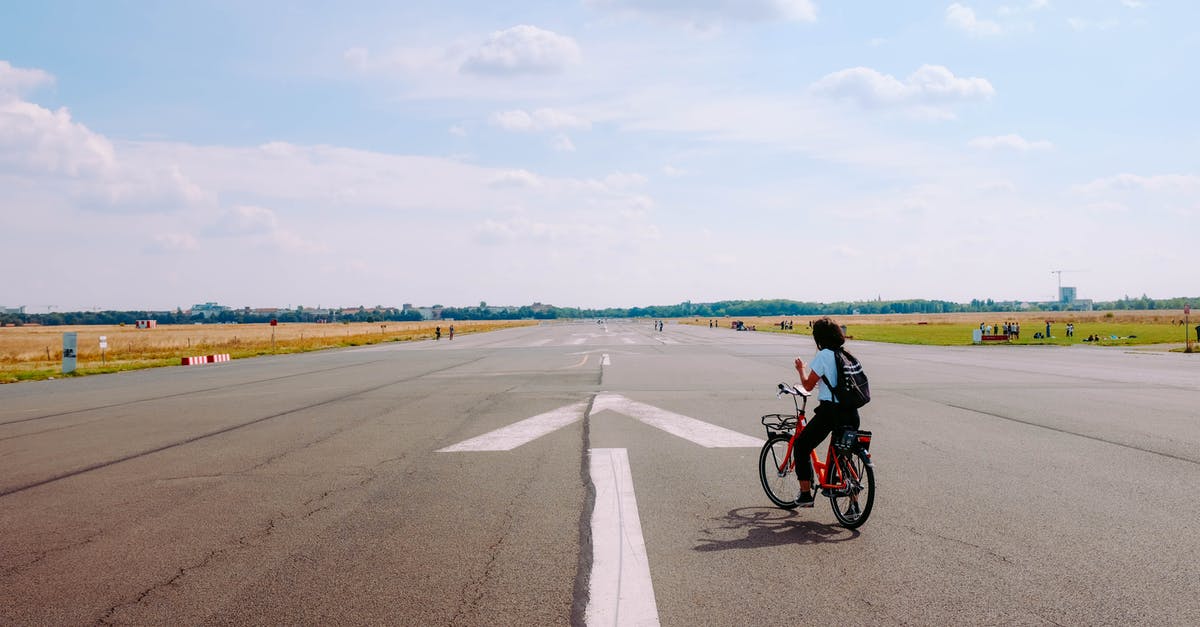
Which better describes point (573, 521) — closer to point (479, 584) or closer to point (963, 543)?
point (479, 584)

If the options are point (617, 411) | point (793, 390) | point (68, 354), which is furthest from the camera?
point (68, 354)

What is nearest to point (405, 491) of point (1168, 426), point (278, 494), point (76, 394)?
point (278, 494)

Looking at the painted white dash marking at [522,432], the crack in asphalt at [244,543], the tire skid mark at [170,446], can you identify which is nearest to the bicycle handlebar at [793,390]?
the crack in asphalt at [244,543]

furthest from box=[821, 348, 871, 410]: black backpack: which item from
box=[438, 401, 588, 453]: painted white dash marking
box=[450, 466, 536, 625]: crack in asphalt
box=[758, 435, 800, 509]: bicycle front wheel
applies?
box=[438, 401, 588, 453]: painted white dash marking

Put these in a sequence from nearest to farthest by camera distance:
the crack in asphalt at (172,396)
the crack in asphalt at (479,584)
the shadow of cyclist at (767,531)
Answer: the crack in asphalt at (479,584) < the shadow of cyclist at (767,531) < the crack in asphalt at (172,396)

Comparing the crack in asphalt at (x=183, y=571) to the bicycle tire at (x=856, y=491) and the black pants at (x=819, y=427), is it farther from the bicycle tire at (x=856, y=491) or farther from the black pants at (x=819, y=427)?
the bicycle tire at (x=856, y=491)

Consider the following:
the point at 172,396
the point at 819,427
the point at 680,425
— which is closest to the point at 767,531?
the point at 819,427

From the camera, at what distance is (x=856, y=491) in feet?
18.7

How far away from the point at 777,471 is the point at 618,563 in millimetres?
2180

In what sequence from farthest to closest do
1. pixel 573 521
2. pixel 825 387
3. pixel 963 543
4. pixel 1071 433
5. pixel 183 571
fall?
pixel 1071 433 → pixel 573 521 → pixel 825 387 → pixel 963 543 → pixel 183 571

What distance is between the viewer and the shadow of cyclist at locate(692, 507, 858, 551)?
5473 mm

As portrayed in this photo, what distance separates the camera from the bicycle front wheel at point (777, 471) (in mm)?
6406

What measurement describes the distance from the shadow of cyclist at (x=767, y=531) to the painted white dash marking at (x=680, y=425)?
337 cm

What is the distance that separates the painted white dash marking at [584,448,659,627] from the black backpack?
182cm
